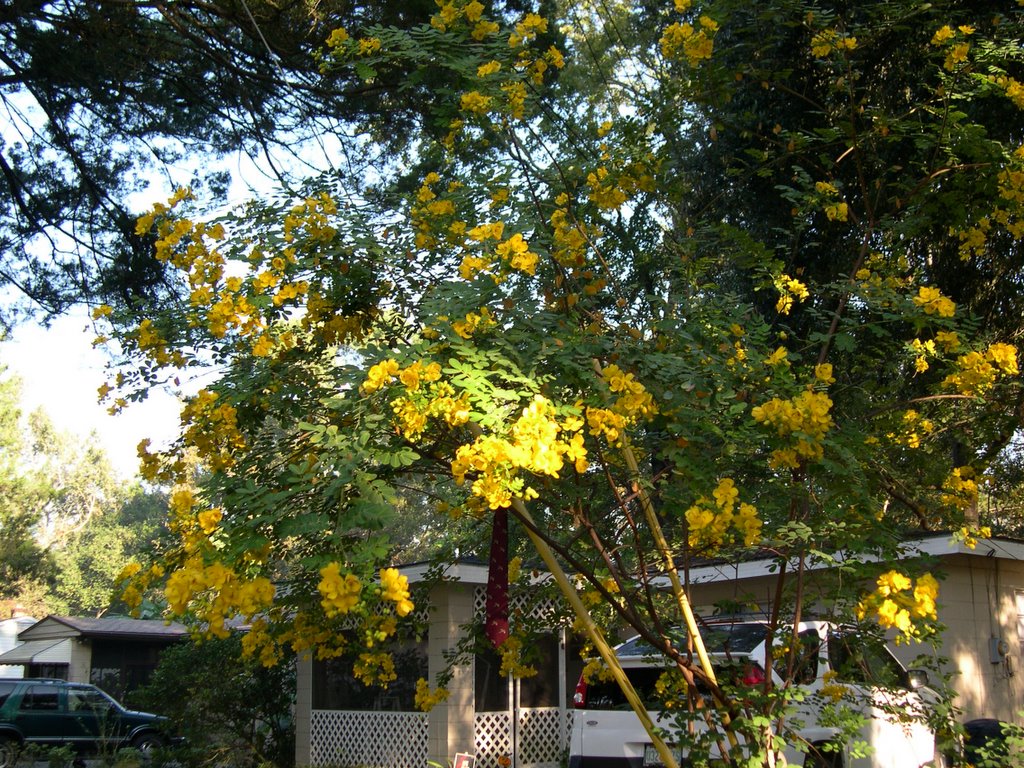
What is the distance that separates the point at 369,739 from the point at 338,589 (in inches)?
359

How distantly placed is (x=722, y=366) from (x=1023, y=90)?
A: 7.14 feet

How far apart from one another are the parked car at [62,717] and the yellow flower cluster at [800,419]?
38.1ft

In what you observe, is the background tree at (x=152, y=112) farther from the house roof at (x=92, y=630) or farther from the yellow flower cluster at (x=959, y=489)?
the house roof at (x=92, y=630)

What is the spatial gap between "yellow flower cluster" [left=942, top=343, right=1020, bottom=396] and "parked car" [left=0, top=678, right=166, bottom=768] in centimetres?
1165

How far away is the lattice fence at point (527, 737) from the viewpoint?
10.4m

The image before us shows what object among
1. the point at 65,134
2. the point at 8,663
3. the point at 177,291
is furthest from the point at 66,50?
the point at 8,663

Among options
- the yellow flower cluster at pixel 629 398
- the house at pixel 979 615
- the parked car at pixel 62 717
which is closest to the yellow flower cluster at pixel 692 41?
the yellow flower cluster at pixel 629 398

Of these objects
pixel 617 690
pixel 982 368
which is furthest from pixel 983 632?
pixel 982 368

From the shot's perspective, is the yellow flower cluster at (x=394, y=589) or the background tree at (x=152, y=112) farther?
the background tree at (x=152, y=112)

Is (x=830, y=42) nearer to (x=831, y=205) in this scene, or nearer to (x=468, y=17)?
(x=831, y=205)

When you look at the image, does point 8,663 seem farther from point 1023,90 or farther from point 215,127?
point 1023,90

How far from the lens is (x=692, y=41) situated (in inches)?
189

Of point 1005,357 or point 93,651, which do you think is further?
point 93,651

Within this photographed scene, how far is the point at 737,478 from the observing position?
4145 mm
